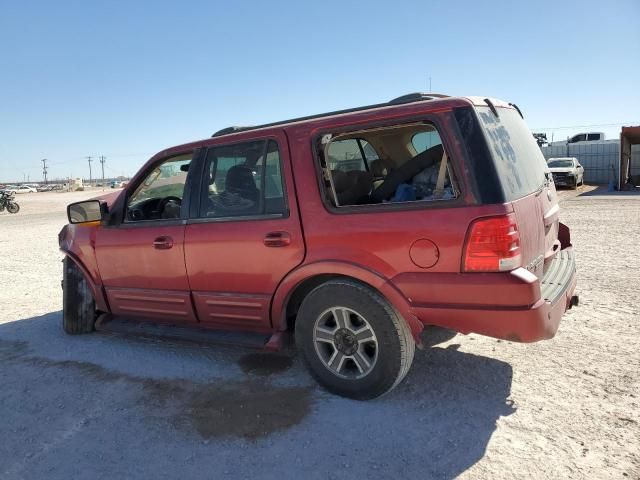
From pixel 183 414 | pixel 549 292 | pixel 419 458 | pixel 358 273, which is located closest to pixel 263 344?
pixel 183 414

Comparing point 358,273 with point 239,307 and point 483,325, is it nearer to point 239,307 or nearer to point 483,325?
point 483,325

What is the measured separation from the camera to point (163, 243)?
3988 mm

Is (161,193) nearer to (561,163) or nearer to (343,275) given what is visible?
(343,275)

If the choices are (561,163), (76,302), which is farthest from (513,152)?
(561,163)

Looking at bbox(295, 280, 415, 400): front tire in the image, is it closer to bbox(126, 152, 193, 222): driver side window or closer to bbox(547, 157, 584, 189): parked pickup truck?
bbox(126, 152, 193, 222): driver side window

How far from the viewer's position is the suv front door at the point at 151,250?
3994mm

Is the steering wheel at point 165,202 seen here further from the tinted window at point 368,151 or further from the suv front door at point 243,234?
the tinted window at point 368,151

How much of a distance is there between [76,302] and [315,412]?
2.92 m

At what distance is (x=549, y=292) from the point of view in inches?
121

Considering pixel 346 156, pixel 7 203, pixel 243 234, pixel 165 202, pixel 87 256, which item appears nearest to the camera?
pixel 243 234

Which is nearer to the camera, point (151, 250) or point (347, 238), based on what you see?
point (347, 238)

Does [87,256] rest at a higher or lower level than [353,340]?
higher

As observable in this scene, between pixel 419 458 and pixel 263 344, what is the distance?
1.41 meters

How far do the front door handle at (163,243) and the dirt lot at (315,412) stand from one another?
3.20 ft
